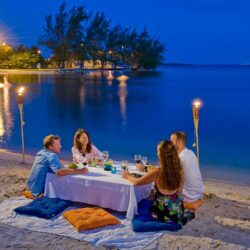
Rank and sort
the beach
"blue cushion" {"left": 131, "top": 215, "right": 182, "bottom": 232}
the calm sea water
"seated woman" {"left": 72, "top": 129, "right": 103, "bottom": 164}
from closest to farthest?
the beach → "blue cushion" {"left": 131, "top": 215, "right": 182, "bottom": 232} → "seated woman" {"left": 72, "top": 129, "right": 103, "bottom": 164} → the calm sea water

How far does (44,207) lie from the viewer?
19.5 ft

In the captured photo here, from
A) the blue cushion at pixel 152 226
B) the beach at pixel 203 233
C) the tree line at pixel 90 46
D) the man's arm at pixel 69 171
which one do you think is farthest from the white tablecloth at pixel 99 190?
the tree line at pixel 90 46

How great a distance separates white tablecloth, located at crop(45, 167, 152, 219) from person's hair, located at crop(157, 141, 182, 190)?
1.65ft

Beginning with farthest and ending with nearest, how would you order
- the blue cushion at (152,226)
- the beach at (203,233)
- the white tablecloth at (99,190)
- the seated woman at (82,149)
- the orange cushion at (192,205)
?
the seated woman at (82,149), the orange cushion at (192,205), the white tablecloth at (99,190), the blue cushion at (152,226), the beach at (203,233)

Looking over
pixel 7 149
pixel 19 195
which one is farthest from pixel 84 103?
pixel 19 195

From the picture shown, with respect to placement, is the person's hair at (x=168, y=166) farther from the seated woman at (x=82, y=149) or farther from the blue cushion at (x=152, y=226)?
the seated woman at (x=82, y=149)

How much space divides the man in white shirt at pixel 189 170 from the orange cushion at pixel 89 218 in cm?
104

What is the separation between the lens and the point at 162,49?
123875mm

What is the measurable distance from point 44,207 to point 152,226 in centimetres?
156

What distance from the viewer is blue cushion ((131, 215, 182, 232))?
520cm

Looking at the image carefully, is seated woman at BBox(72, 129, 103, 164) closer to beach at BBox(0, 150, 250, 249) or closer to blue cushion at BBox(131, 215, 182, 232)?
beach at BBox(0, 150, 250, 249)

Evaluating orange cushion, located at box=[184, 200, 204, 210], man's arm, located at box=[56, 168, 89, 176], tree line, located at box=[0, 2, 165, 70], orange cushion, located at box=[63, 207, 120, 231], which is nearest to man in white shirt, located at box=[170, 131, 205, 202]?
orange cushion, located at box=[184, 200, 204, 210]

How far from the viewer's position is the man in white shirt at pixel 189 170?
5723 millimetres

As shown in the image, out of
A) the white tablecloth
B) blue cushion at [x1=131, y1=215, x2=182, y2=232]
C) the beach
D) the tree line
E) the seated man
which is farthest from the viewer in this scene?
the tree line
